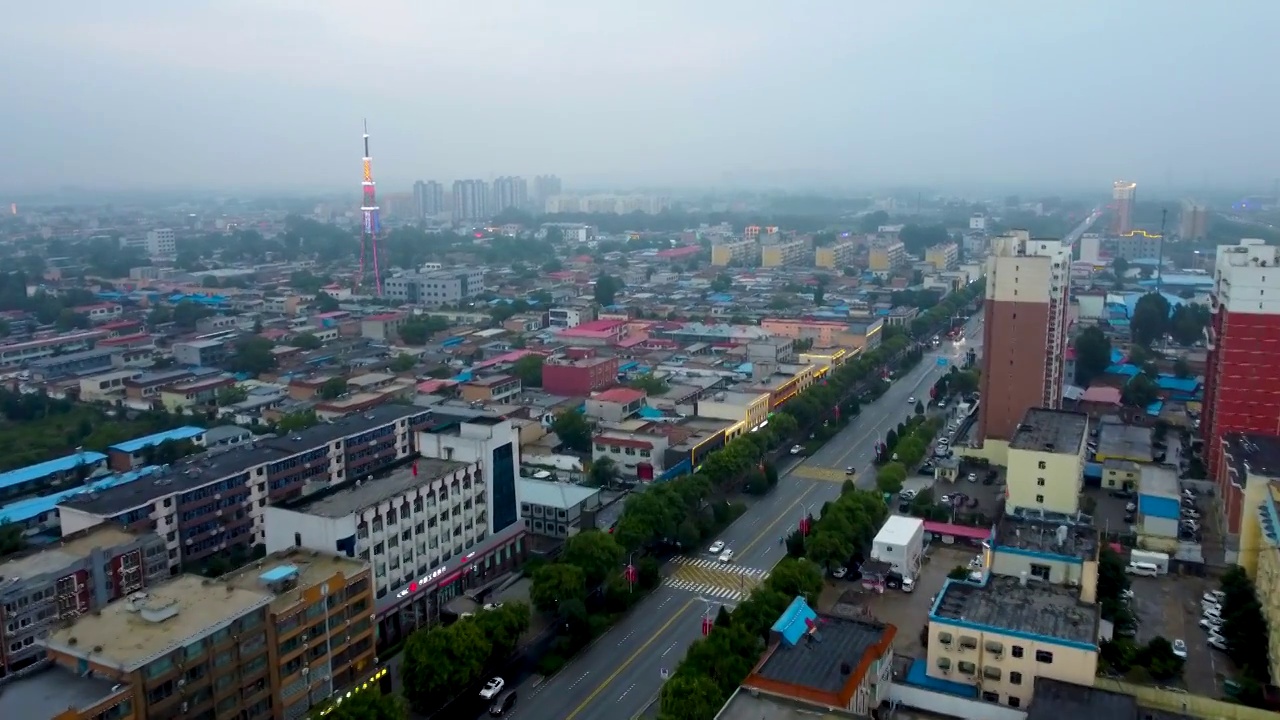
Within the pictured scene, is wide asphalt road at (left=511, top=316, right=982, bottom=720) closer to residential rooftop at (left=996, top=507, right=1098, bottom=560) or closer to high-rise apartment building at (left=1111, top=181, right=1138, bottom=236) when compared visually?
residential rooftop at (left=996, top=507, right=1098, bottom=560)

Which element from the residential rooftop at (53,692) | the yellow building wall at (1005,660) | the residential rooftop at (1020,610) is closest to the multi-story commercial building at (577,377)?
the residential rooftop at (1020,610)

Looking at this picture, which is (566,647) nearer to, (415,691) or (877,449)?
(415,691)

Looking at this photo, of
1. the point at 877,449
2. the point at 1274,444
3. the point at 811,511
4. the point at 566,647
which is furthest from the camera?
the point at 877,449

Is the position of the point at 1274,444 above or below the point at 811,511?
above

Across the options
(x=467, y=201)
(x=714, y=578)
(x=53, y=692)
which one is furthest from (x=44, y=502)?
(x=467, y=201)

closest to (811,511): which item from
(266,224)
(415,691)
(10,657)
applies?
(415,691)

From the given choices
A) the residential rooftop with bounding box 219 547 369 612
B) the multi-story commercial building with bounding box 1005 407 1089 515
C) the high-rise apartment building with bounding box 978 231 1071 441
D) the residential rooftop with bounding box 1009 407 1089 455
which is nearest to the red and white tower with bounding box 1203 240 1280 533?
the residential rooftop with bounding box 1009 407 1089 455

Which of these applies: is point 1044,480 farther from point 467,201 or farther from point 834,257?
point 467,201
